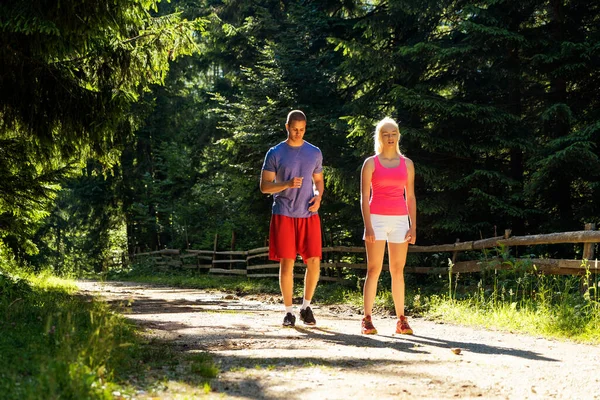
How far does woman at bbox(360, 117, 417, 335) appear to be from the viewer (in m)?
6.64

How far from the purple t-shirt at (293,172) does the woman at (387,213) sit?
660 millimetres

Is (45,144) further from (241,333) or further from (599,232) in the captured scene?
(599,232)

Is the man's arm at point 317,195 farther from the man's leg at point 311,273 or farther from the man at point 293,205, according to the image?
the man's leg at point 311,273

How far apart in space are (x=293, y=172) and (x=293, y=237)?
664 mm

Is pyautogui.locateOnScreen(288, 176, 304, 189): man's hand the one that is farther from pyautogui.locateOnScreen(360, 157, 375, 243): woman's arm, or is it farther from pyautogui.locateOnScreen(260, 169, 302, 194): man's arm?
pyautogui.locateOnScreen(360, 157, 375, 243): woman's arm

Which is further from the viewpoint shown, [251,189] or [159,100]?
[159,100]

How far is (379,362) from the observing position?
15.6 feet

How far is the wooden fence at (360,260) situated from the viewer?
26.1ft

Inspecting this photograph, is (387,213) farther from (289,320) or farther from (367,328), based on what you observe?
(289,320)

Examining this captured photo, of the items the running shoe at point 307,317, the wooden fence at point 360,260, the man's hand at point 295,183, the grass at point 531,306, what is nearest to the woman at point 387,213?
the man's hand at point 295,183

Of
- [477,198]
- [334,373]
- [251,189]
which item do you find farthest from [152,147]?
[334,373]

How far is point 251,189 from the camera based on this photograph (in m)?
18.1

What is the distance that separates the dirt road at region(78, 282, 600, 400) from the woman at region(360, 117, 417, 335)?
Answer: 48cm

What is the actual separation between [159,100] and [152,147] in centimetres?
224
